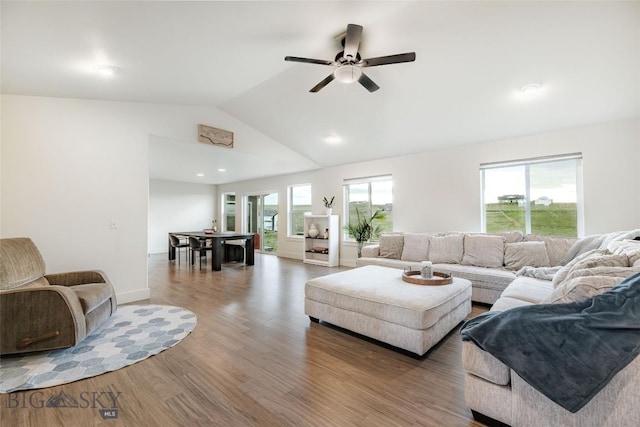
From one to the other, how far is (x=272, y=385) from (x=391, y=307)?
1.10m

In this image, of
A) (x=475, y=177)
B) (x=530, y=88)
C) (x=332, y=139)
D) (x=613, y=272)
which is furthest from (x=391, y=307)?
(x=332, y=139)

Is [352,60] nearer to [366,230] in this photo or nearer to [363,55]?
[363,55]

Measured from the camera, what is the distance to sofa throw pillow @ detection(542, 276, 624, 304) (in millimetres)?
1351

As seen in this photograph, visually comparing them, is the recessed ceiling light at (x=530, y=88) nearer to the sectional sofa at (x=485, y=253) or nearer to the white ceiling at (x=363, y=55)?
the white ceiling at (x=363, y=55)

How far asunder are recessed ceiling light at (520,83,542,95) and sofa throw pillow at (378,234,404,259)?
2.70 m

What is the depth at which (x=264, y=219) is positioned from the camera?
910 cm

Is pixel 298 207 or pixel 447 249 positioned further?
pixel 298 207

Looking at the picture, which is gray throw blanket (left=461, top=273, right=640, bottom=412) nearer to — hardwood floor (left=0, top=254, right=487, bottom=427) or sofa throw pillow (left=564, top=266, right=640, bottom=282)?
sofa throw pillow (left=564, top=266, right=640, bottom=282)

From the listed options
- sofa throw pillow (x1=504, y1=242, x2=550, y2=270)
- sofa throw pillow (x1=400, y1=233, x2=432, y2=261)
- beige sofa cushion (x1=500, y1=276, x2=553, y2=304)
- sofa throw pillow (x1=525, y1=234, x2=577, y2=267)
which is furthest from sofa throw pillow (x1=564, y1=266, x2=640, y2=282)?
sofa throw pillow (x1=400, y1=233, x2=432, y2=261)

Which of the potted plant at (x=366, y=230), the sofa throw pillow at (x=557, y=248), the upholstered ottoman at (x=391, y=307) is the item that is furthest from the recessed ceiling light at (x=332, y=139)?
the sofa throw pillow at (x=557, y=248)

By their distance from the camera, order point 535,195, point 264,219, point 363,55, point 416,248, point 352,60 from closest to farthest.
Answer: point 352,60 → point 363,55 → point 535,195 → point 416,248 → point 264,219

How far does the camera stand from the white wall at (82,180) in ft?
10.0

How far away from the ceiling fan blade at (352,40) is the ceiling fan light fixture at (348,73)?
12cm

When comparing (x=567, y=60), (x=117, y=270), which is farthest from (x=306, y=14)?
(x=117, y=270)
